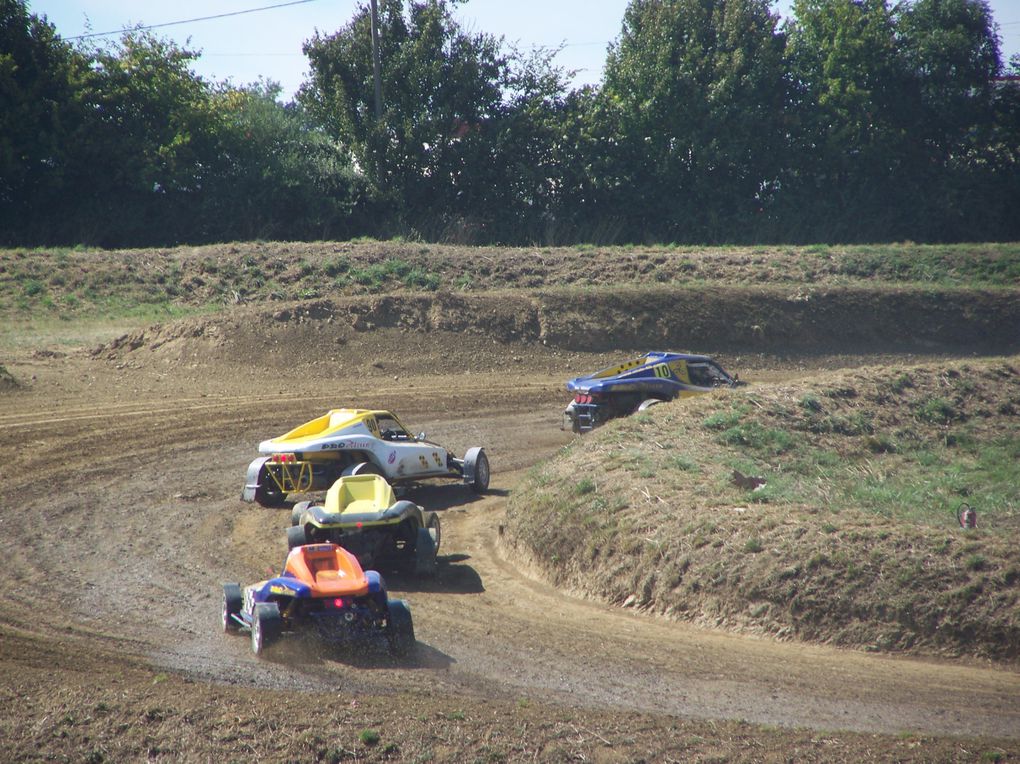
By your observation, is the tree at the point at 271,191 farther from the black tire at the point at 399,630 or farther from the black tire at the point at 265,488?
the black tire at the point at 399,630

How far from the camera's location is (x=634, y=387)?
695 inches

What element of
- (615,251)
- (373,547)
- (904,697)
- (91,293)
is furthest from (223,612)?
(615,251)

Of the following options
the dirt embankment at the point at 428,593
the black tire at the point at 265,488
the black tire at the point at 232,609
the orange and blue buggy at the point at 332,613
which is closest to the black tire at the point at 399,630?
the orange and blue buggy at the point at 332,613

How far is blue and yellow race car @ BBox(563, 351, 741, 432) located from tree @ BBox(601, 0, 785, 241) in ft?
83.1

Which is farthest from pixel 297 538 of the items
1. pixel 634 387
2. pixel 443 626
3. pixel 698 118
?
pixel 698 118

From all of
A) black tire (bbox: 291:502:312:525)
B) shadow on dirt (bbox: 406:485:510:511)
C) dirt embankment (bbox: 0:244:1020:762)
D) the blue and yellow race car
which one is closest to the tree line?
dirt embankment (bbox: 0:244:1020:762)

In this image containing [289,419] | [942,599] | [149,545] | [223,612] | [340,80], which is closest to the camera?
[942,599]

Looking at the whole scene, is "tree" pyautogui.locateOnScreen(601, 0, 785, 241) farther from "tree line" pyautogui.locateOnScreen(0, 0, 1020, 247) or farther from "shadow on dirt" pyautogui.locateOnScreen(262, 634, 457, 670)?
"shadow on dirt" pyautogui.locateOnScreen(262, 634, 457, 670)

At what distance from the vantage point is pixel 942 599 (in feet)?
26.9

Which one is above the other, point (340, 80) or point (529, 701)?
point (340, 80)

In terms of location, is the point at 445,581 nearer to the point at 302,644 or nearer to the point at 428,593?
the point at 428,593

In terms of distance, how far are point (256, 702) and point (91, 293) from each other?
24675 millimetres

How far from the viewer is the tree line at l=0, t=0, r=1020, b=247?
40531mm

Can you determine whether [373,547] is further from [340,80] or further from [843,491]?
[340,80]
